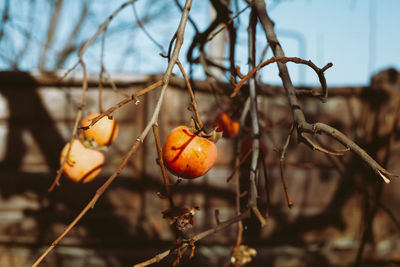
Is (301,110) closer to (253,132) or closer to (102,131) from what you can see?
(253,132)

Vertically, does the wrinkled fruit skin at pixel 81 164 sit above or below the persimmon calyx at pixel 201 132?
below

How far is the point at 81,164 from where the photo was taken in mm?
949

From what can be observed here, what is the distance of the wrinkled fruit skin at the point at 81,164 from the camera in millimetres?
944

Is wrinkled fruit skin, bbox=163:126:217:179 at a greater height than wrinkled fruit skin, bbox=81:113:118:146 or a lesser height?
lesser

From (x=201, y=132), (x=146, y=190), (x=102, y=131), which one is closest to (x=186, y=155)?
(x=201, y=132)

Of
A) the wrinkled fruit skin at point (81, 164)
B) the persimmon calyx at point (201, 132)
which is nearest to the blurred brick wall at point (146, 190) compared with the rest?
the wrinkled fruit skin at point (81, 164)

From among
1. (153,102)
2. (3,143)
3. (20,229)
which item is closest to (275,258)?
(153,102)

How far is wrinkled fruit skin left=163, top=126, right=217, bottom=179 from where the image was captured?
2.22 ft

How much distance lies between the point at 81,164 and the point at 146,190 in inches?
61.3

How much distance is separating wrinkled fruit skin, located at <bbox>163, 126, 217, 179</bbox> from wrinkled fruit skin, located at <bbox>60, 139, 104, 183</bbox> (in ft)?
1.20

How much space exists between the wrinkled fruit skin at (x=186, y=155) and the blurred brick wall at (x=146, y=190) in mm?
1689

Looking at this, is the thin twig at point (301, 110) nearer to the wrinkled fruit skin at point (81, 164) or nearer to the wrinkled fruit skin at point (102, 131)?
the wrinkled fruit skin at point (102, 131)

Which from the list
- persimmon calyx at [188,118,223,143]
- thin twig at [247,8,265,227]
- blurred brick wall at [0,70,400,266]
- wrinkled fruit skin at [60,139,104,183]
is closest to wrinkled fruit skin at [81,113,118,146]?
wrinkled fruit skin at [60,139,104,183]

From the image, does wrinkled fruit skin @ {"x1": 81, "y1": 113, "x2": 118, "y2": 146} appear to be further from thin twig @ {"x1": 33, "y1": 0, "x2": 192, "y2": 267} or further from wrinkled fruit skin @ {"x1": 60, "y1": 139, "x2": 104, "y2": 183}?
thin twig @ {"x1": 33, "y1": 0, "x2": 192, "y2": 267}
